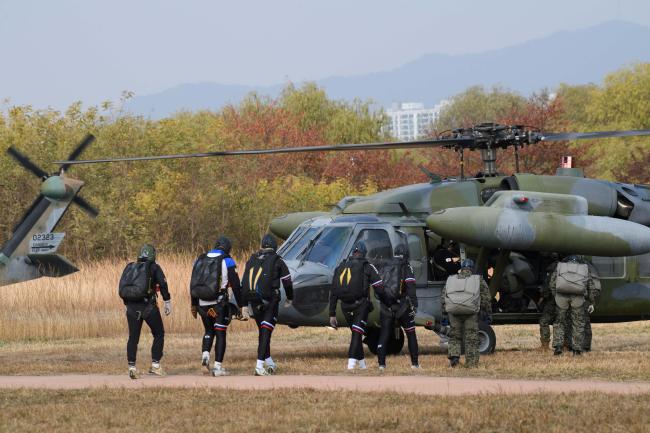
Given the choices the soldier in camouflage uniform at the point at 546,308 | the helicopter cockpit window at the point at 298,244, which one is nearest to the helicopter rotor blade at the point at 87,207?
the helicopter cockpit window at the point at 298,244

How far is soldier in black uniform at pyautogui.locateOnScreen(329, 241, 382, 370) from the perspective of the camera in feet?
55.7

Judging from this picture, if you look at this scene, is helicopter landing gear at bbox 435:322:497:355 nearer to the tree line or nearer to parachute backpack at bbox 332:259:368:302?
parachute backpack at bbox 332:259:368:302

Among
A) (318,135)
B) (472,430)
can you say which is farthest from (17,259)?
(318,135)

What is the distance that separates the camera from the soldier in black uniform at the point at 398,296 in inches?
674

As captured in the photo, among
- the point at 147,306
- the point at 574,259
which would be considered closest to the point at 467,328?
the point at 574,259

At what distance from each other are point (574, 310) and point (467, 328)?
2.53 m

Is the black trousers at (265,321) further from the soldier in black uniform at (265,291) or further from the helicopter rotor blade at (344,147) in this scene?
the helicopter rotor blade at (344,147)

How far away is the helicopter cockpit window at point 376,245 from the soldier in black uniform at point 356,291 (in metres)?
2.20

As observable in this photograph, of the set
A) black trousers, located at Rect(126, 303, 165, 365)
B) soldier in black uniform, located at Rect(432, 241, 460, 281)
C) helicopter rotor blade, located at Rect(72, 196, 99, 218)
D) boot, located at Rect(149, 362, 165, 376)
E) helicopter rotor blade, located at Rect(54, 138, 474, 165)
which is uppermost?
helicopter rotor blade, located at Rect(54, 138, 474, 165)

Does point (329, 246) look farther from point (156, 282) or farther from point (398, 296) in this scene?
point (156, 282)

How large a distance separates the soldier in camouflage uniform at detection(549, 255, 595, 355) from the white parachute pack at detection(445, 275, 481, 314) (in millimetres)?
2345

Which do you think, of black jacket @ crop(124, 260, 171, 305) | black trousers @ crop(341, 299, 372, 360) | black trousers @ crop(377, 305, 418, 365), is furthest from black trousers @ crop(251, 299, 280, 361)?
black trousers @ crop(377, 305, 418, 365)

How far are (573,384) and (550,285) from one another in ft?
15.2

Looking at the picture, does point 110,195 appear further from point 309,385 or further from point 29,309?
point 309,385
